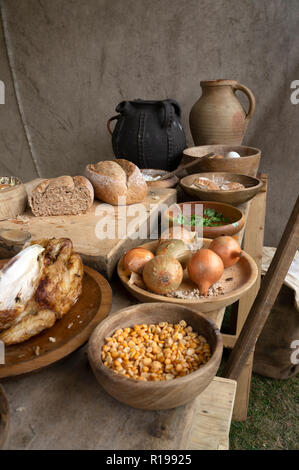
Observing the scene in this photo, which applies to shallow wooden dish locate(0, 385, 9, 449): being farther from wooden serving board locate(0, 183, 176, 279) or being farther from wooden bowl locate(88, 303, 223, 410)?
wooden serving board locate(0, 183, 176, 279)

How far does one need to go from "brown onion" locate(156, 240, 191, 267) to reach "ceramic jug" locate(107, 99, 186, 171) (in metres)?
1.11

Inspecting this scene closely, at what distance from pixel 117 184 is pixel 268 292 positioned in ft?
2.70

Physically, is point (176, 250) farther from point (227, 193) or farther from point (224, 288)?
point (227, 193)

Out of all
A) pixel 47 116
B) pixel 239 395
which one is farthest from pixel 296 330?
pixel 47 116

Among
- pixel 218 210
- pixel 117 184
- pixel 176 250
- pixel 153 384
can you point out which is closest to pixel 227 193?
pixel 218 210

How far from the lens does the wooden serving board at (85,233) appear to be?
1.15m

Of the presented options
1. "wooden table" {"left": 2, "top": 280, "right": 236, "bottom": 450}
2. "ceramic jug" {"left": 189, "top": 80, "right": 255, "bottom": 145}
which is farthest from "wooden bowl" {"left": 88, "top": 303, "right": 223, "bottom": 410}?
"ceramic jug" {"left": 189, "top": 80, "right": 255, "bottom": 145}

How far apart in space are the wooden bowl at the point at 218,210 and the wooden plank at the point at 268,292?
1.04 ft

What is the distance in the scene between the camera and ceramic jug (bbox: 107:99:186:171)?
2059 mm

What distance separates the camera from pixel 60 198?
58.3 inches

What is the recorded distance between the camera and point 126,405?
705 millimetres

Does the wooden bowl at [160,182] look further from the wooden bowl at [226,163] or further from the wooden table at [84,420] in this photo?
the wooden table at [84,420]

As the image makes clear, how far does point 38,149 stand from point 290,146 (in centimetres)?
270
